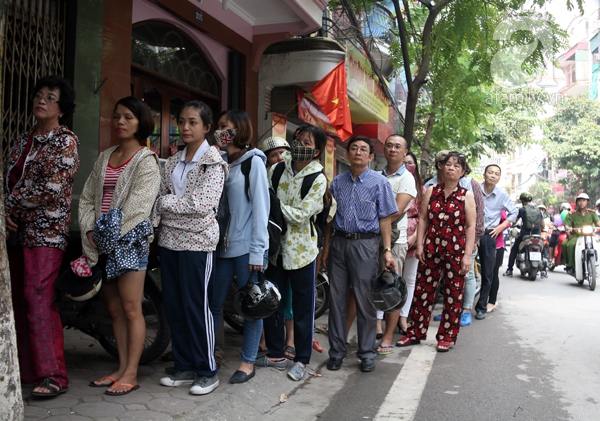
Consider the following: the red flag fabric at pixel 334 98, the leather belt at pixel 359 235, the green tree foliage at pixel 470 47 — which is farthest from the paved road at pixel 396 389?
the red flag fabric at pixel 334 98

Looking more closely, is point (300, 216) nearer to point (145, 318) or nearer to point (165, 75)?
point (145, 318)

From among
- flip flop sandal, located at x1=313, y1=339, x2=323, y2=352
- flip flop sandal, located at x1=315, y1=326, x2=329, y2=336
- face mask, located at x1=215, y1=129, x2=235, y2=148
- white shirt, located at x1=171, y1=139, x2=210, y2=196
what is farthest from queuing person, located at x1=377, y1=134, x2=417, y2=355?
white shirt, located at x1=171, y1=139, x2=210, y2=196

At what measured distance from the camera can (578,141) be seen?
39.6 meters

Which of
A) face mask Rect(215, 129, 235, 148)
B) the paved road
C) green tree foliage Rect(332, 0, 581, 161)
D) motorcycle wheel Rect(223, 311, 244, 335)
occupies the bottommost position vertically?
the paved road

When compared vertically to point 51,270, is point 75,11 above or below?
above

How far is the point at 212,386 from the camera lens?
13.2ft

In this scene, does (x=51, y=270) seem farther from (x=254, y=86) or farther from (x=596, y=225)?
(x=596, y=225)

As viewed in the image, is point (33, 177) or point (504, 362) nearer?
point (33, 177)

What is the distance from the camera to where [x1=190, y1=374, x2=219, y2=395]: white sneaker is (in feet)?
12.9

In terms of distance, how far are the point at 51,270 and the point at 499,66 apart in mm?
8167

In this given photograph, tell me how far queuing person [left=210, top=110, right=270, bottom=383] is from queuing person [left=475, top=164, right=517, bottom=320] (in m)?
4.31

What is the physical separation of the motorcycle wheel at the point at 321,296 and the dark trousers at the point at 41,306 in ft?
11.1

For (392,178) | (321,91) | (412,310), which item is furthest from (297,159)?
(321,91)

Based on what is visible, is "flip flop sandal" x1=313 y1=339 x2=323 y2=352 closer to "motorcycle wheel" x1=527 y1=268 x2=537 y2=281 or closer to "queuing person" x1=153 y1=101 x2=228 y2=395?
"queuing person" x1=153 y1=101 x2=228 y2=395
